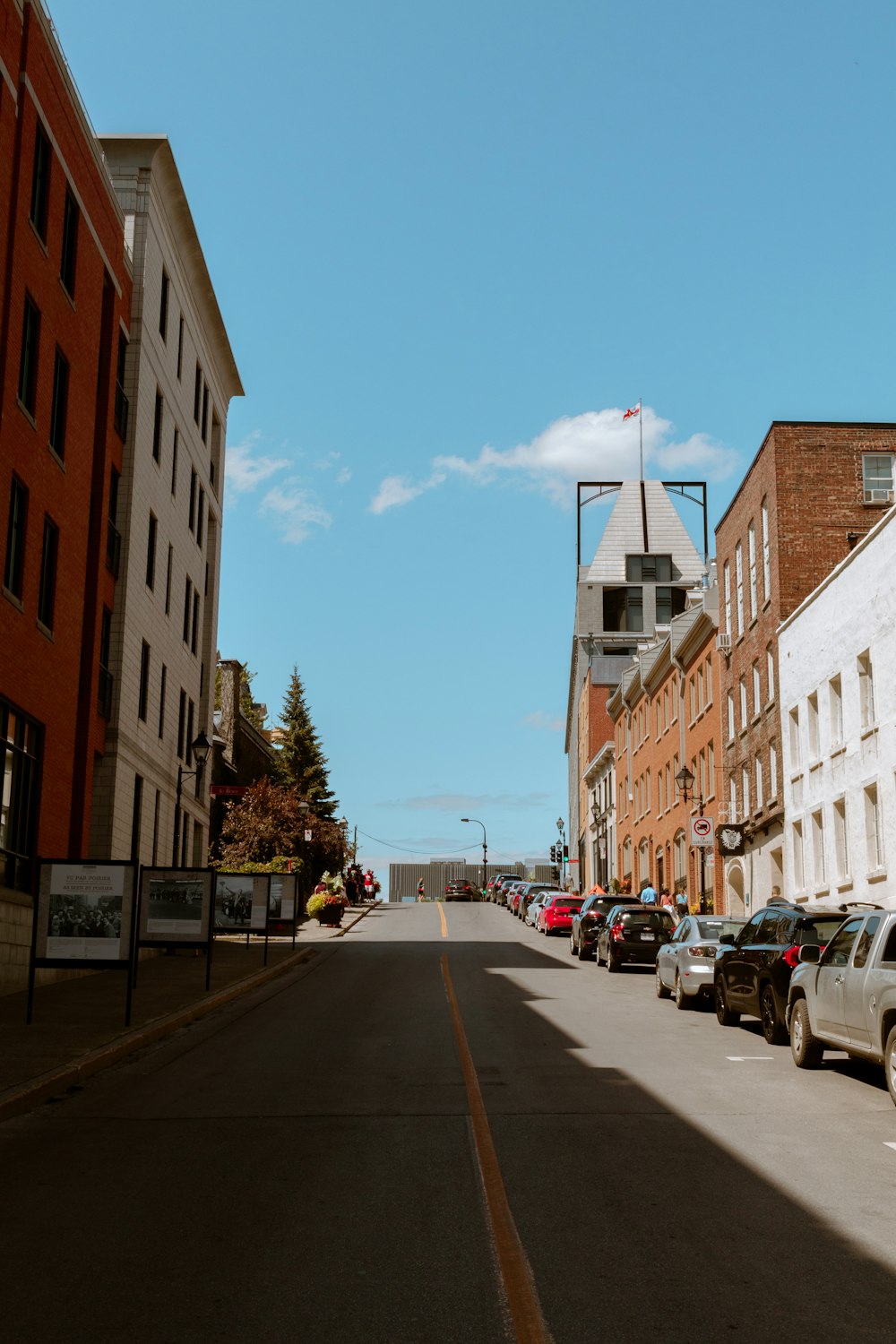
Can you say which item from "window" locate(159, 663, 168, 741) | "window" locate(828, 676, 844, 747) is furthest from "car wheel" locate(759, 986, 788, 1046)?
"window" locate(159, 663, 168, 741)

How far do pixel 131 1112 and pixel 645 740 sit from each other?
56.0 m

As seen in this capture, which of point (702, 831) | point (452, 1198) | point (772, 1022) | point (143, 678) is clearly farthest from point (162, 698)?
point (452, 1198)

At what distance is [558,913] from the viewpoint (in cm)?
4844

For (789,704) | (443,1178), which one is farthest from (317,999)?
(789,704)

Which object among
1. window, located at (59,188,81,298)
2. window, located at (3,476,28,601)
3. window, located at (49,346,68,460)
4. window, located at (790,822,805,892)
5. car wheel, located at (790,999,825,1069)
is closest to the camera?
car wheel, located at (790,999,825,1069)

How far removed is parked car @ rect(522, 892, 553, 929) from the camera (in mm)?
52356

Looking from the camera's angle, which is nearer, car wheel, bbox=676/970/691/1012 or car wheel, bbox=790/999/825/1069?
car wheel, bbox=790/999/825/1069

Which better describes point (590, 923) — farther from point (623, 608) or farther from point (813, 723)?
point (623, 608)

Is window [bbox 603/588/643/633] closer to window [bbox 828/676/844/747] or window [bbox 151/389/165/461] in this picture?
window [bbox 828/676/844/747]

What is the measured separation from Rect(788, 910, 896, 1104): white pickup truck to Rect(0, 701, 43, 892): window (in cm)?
1297

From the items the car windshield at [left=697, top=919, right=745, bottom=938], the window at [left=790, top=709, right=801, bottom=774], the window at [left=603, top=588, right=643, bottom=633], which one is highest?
the window at [left=603, top=588, right=643, bottom=633]

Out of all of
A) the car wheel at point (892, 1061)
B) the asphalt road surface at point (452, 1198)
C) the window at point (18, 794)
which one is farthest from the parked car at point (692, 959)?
the window at point (18, 794)

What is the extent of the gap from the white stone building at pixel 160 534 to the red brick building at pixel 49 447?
1368 mm

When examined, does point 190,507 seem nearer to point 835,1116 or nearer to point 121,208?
point 121,208
